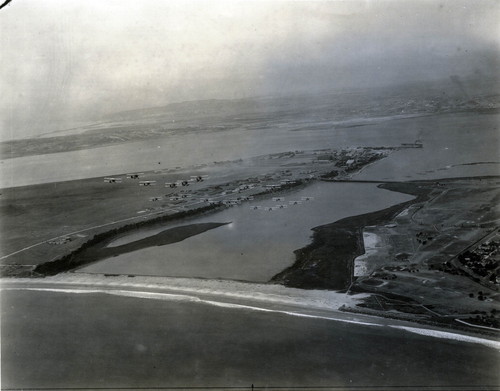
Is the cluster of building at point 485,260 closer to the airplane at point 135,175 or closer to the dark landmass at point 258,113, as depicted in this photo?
the dark landmass at point 258,113

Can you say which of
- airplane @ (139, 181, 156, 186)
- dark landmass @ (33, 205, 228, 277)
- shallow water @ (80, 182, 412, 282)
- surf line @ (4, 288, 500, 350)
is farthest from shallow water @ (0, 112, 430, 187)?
surf line @ (4, 288, 500, 350)

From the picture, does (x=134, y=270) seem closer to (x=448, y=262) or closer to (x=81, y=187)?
(x=81, y=187)

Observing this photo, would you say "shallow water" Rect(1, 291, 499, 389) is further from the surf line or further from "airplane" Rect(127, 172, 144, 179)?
"airplane" Rect(127, 172, 144, 179)

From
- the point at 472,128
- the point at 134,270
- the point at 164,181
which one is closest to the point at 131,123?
the point at 164,181

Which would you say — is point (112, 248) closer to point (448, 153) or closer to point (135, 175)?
point (135, 175)

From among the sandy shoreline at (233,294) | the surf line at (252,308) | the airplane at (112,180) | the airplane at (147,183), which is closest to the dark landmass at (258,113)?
the airplane at (112,180)

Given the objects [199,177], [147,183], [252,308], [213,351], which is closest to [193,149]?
[199,177]
